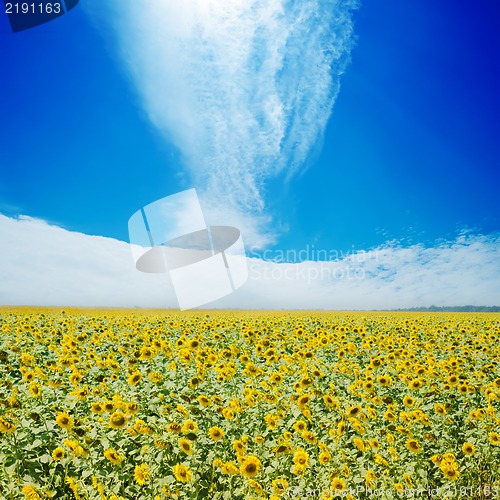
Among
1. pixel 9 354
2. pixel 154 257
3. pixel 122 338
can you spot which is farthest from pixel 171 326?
pixel 9 354

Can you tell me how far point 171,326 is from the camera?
56.0 feet

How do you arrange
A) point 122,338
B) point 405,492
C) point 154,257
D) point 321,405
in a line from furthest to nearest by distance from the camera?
point 154,257 → point 122,338 → point 321,405 → point 405,492

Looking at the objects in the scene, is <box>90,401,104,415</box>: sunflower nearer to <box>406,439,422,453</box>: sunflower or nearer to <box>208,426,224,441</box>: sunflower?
<box>208,426,224,441</box>: sunflower

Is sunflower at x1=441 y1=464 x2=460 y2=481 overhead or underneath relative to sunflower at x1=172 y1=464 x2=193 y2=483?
underneath

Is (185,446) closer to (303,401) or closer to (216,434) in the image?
(216,434)

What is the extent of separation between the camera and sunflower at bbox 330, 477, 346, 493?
13.6 ft

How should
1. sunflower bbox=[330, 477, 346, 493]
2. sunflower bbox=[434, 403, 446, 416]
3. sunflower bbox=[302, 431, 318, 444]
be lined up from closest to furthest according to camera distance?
1. sunflower bbox=[330, 477, 346, 493]
2. sunflower bbox=[302, 431, 318, 444]
3. sunflower bbox=[434, 403, 446, 416]

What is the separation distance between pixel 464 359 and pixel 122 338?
961cm

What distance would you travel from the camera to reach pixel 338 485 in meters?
4.17

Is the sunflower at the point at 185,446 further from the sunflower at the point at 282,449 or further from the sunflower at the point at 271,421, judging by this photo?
the sunflower at the point at 271,421

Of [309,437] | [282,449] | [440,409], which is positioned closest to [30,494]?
[282,449]

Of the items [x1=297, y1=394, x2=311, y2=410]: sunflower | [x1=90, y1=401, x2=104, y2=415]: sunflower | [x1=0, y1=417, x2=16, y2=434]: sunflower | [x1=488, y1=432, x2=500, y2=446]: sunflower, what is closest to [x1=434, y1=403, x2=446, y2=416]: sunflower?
[x1=488, y1=432, x2=500, y2=446]: sunflower

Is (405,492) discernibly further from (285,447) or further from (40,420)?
(40,420)

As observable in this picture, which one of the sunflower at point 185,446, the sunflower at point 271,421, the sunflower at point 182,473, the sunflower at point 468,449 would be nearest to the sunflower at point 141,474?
the sunflower at point 182,473
